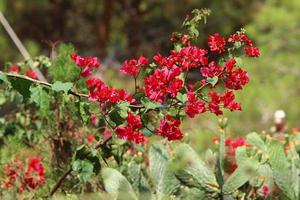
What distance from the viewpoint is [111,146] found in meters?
3.14

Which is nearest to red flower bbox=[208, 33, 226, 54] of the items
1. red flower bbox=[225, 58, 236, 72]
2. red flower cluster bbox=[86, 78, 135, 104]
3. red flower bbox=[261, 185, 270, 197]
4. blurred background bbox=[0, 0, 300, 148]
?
red flower bbox=[225, 58, 236, 72]

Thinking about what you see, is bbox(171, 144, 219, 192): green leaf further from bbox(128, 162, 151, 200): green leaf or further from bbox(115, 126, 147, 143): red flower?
bbox(115, 126, 147, 143): red flower

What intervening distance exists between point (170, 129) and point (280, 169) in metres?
0.71

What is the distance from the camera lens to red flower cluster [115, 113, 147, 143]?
2.75 metres

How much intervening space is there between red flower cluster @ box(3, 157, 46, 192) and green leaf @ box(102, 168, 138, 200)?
664 millimetres

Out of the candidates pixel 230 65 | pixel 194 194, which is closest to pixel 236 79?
pixel 230 65

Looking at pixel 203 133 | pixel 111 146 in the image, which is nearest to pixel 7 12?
pixel 203 133

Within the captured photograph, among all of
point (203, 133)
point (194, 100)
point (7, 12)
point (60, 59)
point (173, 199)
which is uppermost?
point (7, 12)

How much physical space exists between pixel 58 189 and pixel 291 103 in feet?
25.9

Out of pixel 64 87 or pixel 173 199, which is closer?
pixel 64 87

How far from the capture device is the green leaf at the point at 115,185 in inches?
115

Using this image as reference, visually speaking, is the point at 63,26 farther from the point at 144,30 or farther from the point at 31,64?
the point at 31,64

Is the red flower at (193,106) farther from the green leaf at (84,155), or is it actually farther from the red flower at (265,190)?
the red flower at (265,190)

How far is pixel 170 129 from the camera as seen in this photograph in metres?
2.76
